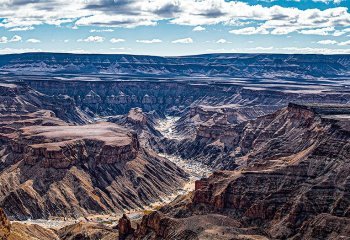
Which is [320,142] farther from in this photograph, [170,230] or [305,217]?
[170,230]

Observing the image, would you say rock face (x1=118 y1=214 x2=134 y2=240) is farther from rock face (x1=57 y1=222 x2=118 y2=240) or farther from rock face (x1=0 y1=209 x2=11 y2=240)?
rock face (x1=0 y1=209 x2=11 y2=240)

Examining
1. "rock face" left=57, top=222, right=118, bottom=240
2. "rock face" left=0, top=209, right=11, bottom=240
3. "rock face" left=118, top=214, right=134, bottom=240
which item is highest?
"rock face" left=0, top=209, right=11, bottom=240

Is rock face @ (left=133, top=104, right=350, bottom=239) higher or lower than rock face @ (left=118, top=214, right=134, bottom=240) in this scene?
higher

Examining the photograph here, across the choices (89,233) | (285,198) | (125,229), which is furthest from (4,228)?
(285,198)

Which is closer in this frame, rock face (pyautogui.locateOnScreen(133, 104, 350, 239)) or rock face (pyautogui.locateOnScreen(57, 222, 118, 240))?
rock face (pyautogui.locateOnScreen(133, 104, 350, 239))

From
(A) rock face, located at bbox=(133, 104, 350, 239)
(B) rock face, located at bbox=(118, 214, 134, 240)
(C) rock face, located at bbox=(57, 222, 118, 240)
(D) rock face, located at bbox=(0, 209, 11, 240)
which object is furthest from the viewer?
(C) rock face, located at bbox=(57, 222, 118, 240)

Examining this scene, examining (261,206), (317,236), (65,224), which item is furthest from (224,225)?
(65,224)

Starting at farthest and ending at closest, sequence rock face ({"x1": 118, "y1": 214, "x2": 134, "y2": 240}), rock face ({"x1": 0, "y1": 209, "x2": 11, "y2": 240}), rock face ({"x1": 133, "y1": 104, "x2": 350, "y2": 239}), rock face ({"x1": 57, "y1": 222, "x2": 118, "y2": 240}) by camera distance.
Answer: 1. rock face ({"x1": 57, "y1": 222, "x2": 118, "y2": 240})
2. rock face ({"x1": 118, "y1": 214, "x2": 134, "y2": 240})
3. rock face ({"x1": 0, "y1": 209, "x2": 11, "y2": 240})
4. rock face ({"x1": 133, "y1": 104, "x2": 350, "y2": 239})

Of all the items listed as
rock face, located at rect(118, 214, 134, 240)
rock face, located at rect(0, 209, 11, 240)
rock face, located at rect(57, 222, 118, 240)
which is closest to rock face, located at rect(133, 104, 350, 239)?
rock face, located at rect(118, 214, 134, 240)

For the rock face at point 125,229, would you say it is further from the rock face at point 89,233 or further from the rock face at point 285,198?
the rock face at point 285,198

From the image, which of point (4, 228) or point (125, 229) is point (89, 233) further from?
point (4, 228)

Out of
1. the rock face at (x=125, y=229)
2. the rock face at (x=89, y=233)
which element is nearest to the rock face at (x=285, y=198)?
the rock face at (x=125, y=229)
